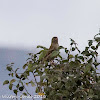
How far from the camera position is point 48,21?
254cm

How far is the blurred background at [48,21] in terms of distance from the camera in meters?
2.45

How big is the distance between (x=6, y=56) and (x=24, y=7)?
75cm

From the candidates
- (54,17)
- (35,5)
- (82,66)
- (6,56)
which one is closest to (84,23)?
(54,17)

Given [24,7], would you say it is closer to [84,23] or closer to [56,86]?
[84,23]

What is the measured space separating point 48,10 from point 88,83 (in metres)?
1.70

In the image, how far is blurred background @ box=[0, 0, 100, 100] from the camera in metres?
2.45

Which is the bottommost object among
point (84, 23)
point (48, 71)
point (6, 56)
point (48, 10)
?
point (48, 71)

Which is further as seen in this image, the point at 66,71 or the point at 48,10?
the point at 48,10

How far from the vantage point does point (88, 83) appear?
931 mm

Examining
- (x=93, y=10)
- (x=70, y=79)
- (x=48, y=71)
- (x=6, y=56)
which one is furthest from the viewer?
(x=6, y=56)

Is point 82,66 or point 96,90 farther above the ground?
point 82,66

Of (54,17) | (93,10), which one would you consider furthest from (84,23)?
(54,17)

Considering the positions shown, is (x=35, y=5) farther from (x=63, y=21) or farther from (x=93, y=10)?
(x=93, y=10)

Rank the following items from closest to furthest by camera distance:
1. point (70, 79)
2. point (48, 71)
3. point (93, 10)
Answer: point (70, 79)
point (48, 71)
point (93, 10)
